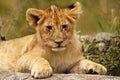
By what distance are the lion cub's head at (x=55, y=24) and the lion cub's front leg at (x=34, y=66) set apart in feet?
0.52

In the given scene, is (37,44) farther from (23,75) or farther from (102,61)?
(102,61)

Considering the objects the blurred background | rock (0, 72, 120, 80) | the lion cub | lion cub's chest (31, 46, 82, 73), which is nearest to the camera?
rock (0, 72, 120, 80)

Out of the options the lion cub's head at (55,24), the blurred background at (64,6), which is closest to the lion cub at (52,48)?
the lion cub's head at (55,24)

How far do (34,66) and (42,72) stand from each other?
0.52ft

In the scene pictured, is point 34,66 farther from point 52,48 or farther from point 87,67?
point 87,67

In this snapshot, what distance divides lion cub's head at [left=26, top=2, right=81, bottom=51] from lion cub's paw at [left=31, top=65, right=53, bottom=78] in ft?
0.72

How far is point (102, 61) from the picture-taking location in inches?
249

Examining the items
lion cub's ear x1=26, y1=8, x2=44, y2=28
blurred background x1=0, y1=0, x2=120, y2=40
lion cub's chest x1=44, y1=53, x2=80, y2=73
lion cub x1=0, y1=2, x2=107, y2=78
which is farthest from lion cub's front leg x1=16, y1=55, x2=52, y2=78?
blurred background x1=0, y1=0, x2=120, y2=40

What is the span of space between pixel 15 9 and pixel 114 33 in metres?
1.69

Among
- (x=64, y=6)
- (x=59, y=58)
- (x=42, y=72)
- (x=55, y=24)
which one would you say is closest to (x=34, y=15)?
(x=55, y=24)

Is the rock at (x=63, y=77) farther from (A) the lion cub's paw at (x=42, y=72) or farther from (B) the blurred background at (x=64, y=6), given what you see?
(B) the blurred background at (x=64, y=6)

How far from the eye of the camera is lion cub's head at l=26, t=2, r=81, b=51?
16.8 ft

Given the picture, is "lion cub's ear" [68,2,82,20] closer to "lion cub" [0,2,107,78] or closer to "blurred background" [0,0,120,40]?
"lion cub" [0,2,107,78]

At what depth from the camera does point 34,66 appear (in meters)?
5.13
